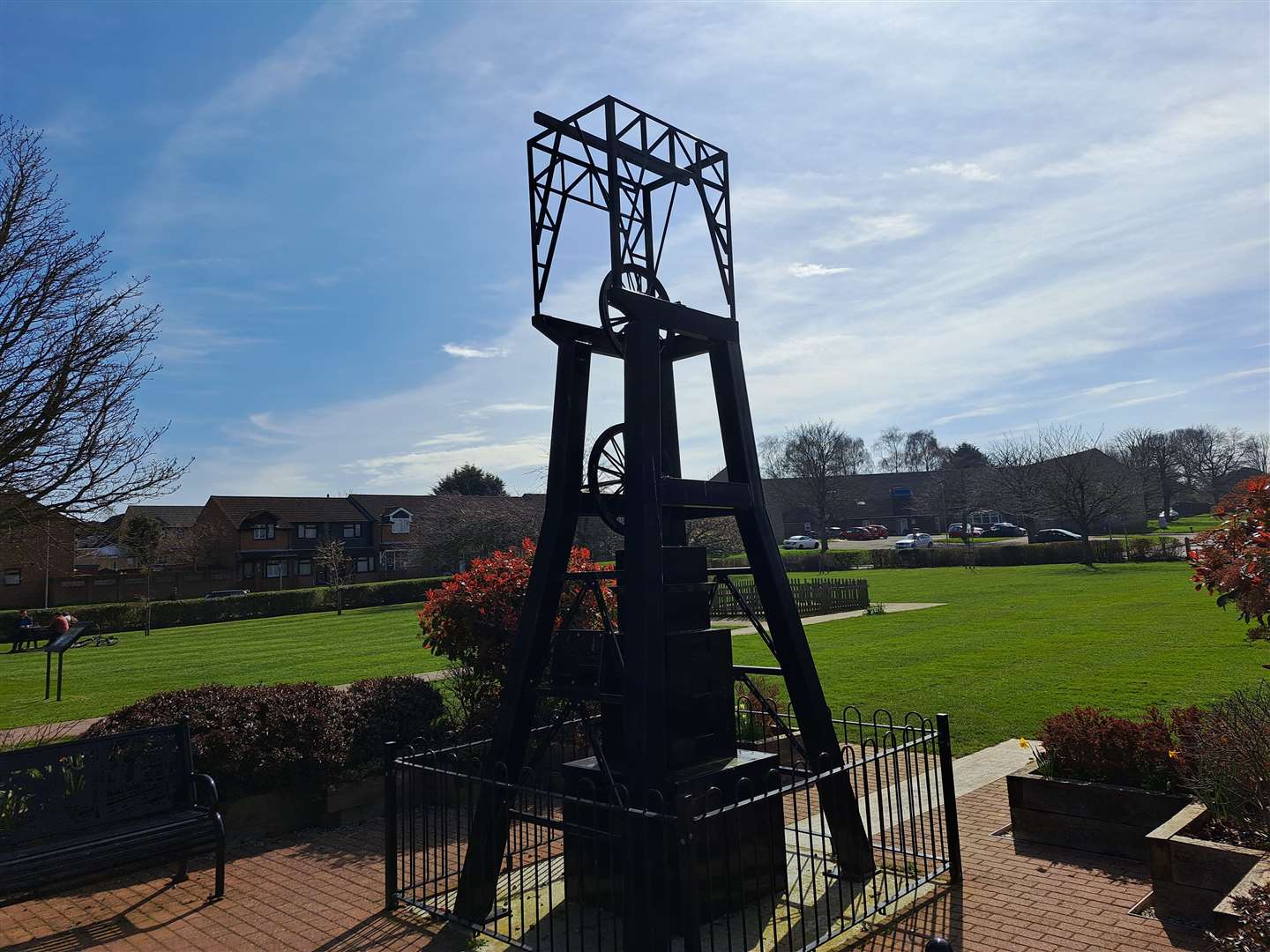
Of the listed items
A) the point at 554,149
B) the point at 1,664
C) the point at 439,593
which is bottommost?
the point at 1,664

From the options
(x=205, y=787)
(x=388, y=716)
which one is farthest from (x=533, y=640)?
(x=388, y=716)

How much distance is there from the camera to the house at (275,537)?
53.5m

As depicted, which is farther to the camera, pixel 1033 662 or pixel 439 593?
pixel 1033 662

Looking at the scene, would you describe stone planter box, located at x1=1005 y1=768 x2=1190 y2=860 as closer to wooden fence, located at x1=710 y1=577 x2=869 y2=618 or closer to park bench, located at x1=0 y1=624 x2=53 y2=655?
wooden fence, located at x1=710 y1=577 x2=869 y2=618

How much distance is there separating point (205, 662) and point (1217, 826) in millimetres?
21130

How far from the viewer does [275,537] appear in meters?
55.0

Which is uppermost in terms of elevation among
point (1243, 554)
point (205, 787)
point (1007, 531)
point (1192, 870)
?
point (1243, 554)

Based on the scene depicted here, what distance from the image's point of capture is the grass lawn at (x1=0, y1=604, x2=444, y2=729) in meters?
14.8

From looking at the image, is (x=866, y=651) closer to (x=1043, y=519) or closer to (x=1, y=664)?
(x=1, y=664)

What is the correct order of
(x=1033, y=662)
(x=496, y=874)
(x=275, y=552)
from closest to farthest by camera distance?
Result: (x=496, y=874) → (x=1033, y=662) → (x=275, y=552)

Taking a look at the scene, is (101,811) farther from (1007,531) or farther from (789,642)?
(1007,531)

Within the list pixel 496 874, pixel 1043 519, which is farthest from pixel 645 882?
pixel 1043 519

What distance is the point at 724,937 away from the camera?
4867 mm

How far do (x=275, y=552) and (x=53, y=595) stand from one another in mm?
12545
